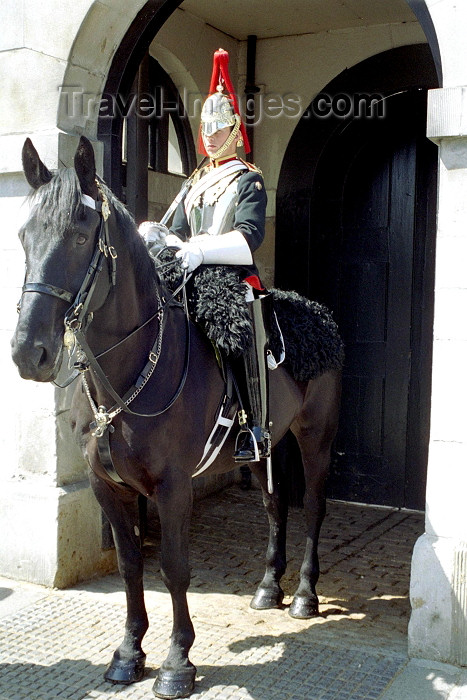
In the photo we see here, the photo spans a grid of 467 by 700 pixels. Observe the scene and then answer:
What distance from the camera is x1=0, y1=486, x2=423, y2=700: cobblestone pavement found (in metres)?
3.52

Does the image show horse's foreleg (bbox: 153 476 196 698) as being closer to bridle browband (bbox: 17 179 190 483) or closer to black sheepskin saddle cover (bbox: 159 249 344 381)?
bridle browband (bbox: 17 179 190 483)

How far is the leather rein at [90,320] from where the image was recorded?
9.51 feet

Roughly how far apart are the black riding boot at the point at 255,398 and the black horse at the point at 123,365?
0.34 feet

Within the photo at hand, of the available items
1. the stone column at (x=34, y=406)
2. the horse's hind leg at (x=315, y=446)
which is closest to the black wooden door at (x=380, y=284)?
the horse's hind leg at (x=315, y=446)

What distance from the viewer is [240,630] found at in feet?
13.5

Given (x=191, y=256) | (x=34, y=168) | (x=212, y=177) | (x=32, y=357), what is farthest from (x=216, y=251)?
(x=32, y=357)

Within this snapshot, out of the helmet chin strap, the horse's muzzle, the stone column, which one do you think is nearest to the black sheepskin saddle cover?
the helmet chin strap

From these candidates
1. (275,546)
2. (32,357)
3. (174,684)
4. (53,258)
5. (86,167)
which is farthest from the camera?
(275,546)

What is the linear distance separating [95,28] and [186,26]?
197 centimetres

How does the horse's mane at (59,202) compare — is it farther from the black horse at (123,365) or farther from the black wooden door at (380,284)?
the black wooden door at (380,284)

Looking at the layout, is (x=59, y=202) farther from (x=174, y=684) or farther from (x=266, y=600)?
(x=266, y=600)

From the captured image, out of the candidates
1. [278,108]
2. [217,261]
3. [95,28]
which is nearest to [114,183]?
[95,28]

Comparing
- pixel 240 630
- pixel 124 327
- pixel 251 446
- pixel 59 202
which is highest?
pixel 59 202

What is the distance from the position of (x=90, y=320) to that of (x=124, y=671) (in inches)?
63.4
